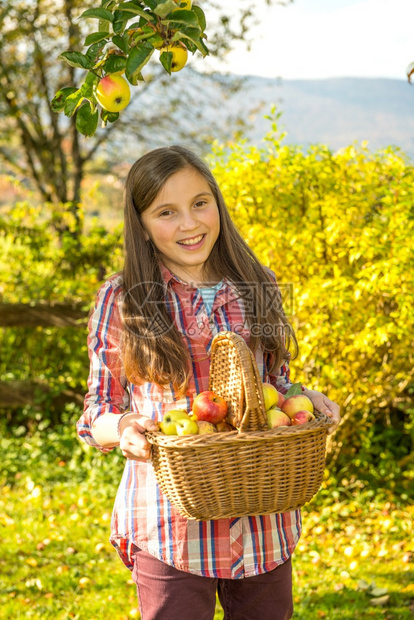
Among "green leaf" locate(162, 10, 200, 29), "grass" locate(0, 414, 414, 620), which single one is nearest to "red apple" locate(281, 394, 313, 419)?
"green leaf" locate(162, 10, 200, 29)

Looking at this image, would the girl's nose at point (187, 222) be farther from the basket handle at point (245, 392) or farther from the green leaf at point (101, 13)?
the green leaf at point (101, 13)

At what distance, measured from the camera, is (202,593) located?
1.70m

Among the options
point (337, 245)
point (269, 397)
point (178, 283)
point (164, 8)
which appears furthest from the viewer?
point (337, 245)

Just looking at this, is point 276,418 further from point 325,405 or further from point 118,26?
point 118,26

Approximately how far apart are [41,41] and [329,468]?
5565mm

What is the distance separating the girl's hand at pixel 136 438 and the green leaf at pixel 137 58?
787 mm

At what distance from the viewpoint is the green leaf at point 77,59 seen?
130 cm

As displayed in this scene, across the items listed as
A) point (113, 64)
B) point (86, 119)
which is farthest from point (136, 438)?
point (113, 64)

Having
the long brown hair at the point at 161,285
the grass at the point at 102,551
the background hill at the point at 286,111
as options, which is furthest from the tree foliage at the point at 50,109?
the long brown hair at the point at 161,285

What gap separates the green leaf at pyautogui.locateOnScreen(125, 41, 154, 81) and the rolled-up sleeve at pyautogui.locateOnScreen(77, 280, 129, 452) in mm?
713

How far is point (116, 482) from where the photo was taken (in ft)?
13.9

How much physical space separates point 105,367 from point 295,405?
525 mm

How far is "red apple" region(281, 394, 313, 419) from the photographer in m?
1.68

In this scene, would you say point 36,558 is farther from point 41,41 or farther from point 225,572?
point 41,41
